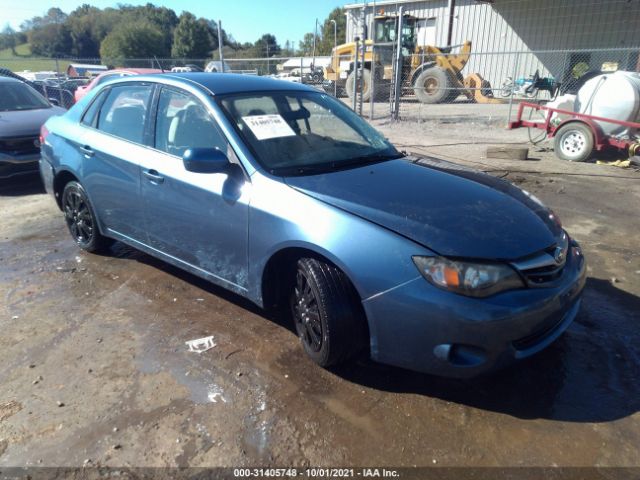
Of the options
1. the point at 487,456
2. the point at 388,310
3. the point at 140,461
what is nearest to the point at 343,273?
the point at 388,310

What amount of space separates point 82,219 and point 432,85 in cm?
1650

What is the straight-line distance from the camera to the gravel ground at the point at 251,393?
2.33 meters

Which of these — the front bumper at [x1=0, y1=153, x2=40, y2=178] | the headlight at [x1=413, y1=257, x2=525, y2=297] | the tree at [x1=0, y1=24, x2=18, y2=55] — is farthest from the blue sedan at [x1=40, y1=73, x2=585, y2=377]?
the tree at [x1=0, y1=24, x2=18, y2=55]

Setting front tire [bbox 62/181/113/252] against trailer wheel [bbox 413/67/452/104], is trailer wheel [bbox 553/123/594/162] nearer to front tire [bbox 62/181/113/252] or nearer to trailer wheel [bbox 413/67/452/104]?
front tire [bbox 62/181/113/252]

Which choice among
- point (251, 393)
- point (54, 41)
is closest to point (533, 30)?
point (251, 393)

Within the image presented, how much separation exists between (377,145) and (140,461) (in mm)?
2638

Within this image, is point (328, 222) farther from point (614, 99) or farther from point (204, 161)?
point (614, 99)

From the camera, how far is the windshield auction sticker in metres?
3.23

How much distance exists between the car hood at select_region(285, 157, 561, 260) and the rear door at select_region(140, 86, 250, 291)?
18.4 inches

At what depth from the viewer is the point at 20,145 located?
7.00 metres

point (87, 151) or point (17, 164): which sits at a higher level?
point (87, 151)

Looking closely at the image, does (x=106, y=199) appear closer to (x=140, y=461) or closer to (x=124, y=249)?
(x=124, y=249)

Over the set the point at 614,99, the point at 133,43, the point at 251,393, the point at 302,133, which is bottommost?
the point at 251,393

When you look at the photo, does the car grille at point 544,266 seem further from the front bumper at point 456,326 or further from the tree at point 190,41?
the tree at point 190,41
